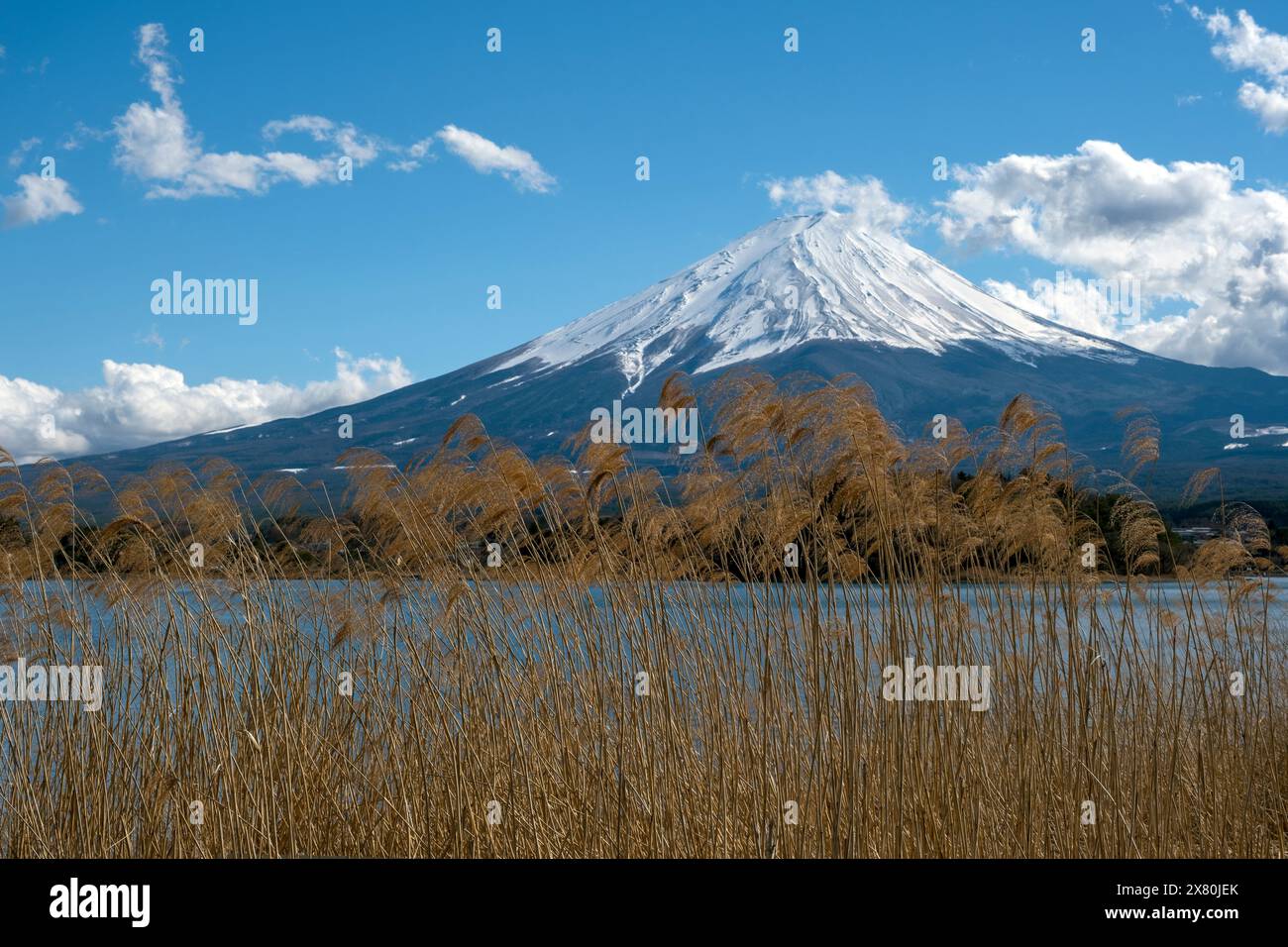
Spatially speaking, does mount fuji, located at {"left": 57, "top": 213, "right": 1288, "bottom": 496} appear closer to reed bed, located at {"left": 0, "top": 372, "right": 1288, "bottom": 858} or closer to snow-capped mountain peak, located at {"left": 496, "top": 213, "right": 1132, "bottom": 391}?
snow-capped mountain peak, located at {"left": 496, "top": 213, "right": 1132, "bottom": 391}

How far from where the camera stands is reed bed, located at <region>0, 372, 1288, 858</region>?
3.94 meters

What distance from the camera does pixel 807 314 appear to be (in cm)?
13638

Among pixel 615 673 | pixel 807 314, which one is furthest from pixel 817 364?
pixel 615 673

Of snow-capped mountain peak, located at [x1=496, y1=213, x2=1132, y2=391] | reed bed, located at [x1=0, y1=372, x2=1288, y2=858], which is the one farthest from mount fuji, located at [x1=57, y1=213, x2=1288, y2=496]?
reed bed, located at [x1=0, y1=372, x2=1288, y2=858]

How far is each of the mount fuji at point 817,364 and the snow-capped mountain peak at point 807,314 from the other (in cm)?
29

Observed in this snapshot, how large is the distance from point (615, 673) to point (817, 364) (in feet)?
410

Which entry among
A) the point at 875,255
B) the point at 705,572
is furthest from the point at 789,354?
the point at 705,572

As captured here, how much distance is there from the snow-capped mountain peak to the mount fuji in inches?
11.6

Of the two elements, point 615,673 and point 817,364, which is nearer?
point 615,673

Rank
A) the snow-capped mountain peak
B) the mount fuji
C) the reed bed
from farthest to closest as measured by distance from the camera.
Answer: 1. the snow-capped mountain peak
2. the mount fuji
3. the reed bed

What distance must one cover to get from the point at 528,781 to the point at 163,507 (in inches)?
81.1

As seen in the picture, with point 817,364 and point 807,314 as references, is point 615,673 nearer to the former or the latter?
point 817,364

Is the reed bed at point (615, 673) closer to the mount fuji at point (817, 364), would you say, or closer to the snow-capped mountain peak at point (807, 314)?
the mount fuji at point (817, 364)
